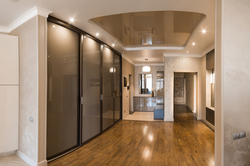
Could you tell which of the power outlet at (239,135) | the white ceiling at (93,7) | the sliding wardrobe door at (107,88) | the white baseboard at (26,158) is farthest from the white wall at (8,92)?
the power outlet at (239,135)

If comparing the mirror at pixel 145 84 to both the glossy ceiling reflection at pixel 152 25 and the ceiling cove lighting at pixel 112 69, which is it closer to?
the ceiling cove lighting at pixel 112 69

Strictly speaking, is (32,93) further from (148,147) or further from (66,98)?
(148,147)

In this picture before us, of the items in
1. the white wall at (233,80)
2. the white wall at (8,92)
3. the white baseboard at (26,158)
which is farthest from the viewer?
the white wall at (8,92)

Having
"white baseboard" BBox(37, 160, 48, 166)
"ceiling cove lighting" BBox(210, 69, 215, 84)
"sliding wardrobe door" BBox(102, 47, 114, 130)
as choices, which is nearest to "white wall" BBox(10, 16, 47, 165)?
"white baseboard" BBox(37, 160, 48, 166)

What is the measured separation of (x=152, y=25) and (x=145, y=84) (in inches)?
250

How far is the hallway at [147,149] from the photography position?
2.91 meters

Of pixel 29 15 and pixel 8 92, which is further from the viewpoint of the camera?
pixel 8 92

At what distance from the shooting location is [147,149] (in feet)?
11.5

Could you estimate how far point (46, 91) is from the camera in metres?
2.72

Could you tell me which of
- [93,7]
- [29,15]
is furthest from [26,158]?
[93,7]

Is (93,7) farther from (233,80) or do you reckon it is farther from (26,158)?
(26,158)

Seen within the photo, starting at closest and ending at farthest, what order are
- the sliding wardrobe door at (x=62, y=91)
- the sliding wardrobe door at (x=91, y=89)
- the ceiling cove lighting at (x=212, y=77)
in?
1. the sliding wardrobe door at (x=62, y=91)
2. the sliding wardrobe door at (x=91, y=89)
3. the ceiling cove lighting at (x=212, y=77)

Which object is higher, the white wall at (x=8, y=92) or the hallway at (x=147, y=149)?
the white wall at (x=8, y=92)

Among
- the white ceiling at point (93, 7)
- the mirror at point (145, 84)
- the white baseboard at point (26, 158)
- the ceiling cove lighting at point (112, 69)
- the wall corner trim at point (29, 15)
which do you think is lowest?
the white baseboard at point (26, 158)
